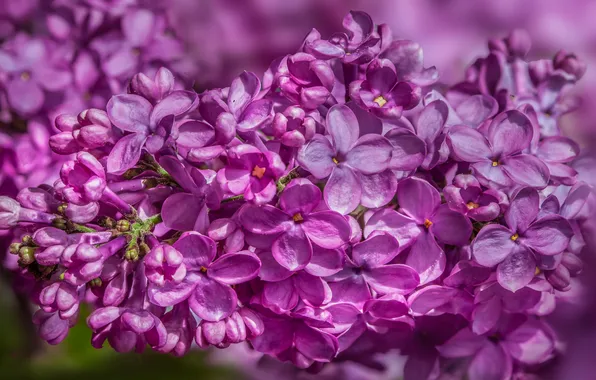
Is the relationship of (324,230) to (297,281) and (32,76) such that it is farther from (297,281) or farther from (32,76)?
(32,76)

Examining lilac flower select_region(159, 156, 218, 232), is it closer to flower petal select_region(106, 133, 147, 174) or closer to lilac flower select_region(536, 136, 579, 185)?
flower petal select_region(106, 133, 147, 174)

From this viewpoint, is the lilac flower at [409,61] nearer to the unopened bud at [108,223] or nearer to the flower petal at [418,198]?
the flower petal at [418,198]

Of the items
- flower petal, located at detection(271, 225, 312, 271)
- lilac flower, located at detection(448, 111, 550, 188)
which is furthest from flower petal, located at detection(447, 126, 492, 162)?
flower petal, located at detection(271, 225, 312, 271)

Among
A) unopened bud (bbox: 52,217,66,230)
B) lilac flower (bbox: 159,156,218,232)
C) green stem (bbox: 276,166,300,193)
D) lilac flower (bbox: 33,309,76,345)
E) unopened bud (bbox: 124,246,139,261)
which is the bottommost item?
lilac flower (bbox: 33,309,76,345)

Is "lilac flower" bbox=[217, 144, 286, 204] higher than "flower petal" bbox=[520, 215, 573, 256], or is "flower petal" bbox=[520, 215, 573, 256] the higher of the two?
"lilac flower" bbox=[217, 144, 286, 204]

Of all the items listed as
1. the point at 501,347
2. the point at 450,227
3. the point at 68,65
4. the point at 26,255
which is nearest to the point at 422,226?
the point at 450,227

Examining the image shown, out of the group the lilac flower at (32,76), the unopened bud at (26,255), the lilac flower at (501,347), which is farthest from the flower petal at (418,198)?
the lilac flower at (32,76)

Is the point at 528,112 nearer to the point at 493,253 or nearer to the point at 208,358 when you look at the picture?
the point at 493,253
